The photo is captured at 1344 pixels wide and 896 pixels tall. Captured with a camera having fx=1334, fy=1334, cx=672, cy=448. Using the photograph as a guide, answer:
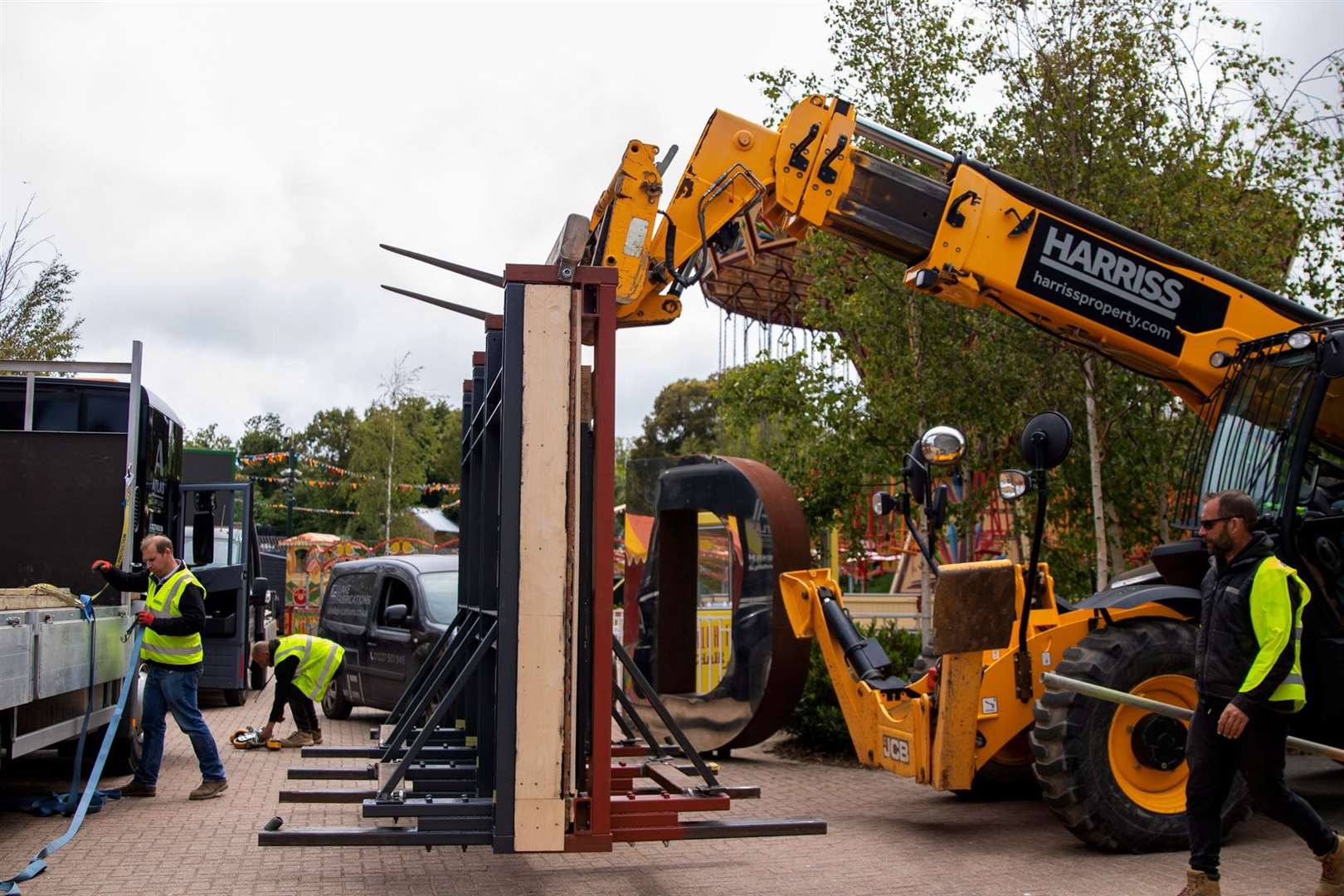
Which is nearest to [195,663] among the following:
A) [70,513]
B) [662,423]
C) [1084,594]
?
[70,513]

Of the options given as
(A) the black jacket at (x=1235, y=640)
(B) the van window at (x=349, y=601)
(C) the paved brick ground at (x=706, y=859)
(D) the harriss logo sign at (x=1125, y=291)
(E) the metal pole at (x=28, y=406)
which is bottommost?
(C) the paved brick ground at (x=706, y=859)

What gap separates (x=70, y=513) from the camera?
415 inches

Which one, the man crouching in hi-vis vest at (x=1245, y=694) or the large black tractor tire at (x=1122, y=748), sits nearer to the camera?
the man crouching in hi-vis vest at (x=1245, y=694)

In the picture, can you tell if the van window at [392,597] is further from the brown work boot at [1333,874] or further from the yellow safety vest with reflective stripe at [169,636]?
the brown work boot at [1333,874]

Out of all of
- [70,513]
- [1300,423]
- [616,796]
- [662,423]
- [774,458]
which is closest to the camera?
[616,796]

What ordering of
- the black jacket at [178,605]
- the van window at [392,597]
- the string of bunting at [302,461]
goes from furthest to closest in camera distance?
the string of bunting at [302,461] < the van window at [392,597] < the black jacket at [178,605]

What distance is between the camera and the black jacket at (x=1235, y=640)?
6121mm

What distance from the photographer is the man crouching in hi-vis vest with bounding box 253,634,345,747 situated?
1241 centimetres

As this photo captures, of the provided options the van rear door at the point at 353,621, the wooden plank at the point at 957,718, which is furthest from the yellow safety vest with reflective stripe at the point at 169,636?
the wooden plank at the point at 957,718

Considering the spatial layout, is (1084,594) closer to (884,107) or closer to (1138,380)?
(1138,380)

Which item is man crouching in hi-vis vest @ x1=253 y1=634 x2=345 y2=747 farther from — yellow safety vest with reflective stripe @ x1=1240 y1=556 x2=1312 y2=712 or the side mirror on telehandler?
yellow safety vest with reflective stripe @ x1=1240 y1=556 x2=1312 y2=712

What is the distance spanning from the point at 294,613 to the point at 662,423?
107ft

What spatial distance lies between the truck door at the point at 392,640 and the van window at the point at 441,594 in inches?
6.2

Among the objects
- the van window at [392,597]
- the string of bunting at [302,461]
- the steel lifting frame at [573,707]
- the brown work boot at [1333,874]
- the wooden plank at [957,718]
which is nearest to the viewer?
the steel lifting frame at [573,707]
